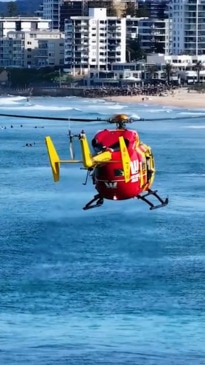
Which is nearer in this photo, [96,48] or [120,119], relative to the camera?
[120,119]

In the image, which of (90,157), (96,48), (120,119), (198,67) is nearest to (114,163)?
(90,157)

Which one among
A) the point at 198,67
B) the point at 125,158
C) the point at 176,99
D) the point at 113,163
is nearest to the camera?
the point at 125,158

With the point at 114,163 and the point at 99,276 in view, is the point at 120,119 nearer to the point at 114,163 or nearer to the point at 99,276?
the point at 114,163

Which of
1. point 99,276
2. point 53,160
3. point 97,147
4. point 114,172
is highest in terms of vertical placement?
point 97,147

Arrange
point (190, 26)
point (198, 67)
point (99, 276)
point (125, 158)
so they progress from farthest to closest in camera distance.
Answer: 1. point (190, 26)
2. point (198, 67)
3. point (99, 276)
4. point (125, 158)

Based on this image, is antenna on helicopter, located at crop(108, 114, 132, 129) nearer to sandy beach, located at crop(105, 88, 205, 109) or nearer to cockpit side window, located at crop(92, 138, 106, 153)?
cockpit side window, located at crop(92, 138, 106, 153)

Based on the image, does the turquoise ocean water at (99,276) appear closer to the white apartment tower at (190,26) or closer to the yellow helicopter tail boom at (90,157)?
the yellow helicopter tail boom at (90,157)
